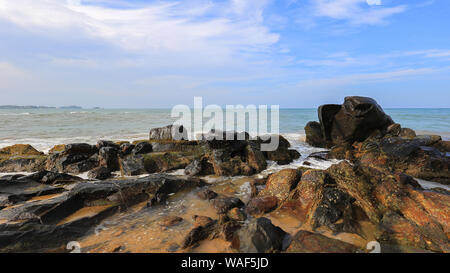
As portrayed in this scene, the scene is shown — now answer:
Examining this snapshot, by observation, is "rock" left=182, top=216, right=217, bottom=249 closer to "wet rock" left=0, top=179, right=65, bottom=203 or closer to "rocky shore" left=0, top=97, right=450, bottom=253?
"rocky shore" left=0, top=97, right=450, bottom=253

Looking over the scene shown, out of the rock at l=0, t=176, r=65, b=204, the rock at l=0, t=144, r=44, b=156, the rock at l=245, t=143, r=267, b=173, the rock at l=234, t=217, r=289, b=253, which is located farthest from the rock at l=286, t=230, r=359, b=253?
the rock at l=0, t=144, r=44, b=156

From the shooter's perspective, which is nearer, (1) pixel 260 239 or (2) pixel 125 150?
(1) pixel 260 239

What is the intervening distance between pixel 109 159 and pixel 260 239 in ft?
23.1

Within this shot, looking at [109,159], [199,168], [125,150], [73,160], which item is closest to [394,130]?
[199,168]

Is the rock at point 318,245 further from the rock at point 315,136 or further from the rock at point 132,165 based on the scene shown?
the rock at point 315,136

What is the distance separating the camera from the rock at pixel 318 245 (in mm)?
3289

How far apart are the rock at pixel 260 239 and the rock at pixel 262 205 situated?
118 cm

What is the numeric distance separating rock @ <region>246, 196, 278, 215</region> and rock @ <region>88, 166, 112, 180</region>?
5444 millimetres

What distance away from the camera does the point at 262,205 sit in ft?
16.1

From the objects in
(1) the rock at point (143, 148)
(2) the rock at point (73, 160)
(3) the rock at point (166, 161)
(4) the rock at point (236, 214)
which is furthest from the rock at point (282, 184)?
(2) the rock at point (73, 160)

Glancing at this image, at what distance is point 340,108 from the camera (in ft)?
40.1

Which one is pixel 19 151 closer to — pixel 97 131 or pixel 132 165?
pixel 132 165
